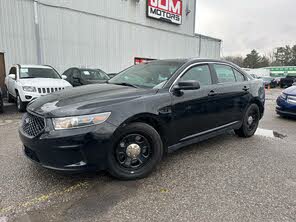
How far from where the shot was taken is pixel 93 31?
13.2 meters

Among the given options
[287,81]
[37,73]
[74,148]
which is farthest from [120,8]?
[287,81]

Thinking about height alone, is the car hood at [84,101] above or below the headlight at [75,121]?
above

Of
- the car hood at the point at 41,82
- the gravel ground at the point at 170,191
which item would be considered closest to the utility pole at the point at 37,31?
the car hood at the point at 41,82

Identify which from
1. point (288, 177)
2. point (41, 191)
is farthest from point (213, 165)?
point (41, 191)

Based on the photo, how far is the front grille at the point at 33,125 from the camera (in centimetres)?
244

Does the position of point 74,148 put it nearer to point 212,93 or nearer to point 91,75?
point 212,93

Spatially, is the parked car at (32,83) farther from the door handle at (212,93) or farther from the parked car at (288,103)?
the parked car at (288,103)

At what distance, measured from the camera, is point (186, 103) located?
10.3 ft

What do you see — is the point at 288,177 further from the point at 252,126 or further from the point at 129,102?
the point at 129,102

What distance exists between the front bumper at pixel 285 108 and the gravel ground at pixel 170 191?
350 cm

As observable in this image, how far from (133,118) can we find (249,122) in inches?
119

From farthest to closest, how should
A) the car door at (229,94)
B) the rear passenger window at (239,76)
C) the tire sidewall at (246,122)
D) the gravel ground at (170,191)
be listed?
the tire sidewall at (246,122)
the rear passenger window at (239,76)
the car door at (229,94)
the gravel ground at (170,191)

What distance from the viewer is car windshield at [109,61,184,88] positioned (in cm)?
320

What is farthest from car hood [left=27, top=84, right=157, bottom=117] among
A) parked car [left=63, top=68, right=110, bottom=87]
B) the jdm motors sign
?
the jdm motors sign
